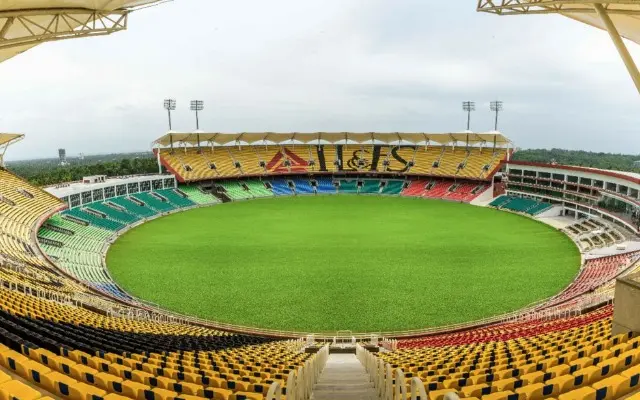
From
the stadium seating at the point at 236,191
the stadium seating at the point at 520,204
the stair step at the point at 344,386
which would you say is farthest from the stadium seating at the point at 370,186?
the stair step at the point at 344,386

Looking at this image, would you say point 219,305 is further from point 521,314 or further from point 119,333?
point 521,314

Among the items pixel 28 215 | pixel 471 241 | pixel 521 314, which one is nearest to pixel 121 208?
pixel 28 215

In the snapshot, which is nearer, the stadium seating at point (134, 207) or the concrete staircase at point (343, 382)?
the concrete staircase at point (343, 382)

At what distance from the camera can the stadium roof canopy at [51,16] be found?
414 inches

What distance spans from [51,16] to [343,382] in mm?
13412

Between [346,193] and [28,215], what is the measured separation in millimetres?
40828

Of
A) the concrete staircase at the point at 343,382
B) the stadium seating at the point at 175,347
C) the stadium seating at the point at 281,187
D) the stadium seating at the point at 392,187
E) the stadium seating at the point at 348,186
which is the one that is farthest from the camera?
the stadium seating at the point at 348,186

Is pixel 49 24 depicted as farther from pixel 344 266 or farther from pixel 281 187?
pixel 281 187

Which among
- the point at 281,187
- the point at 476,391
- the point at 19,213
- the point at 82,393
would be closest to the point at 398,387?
the point at 476,391

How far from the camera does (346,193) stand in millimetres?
62438

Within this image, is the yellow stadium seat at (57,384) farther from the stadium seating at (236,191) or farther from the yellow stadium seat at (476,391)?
the stadium seating at (236,191)

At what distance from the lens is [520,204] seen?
48312mm

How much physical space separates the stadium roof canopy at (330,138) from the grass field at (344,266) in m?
20.2

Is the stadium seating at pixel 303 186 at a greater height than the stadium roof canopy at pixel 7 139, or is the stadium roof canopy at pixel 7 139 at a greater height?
the stadium roof canopy at pixel 7 139
